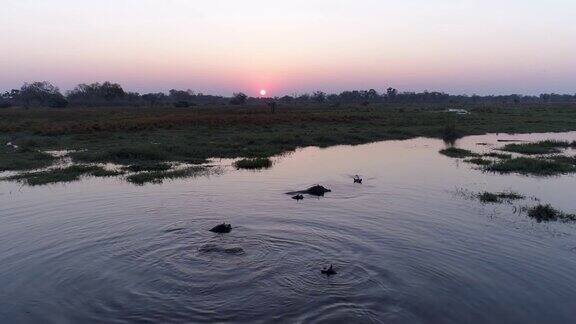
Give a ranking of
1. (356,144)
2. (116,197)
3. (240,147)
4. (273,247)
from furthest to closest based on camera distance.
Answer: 1. (356,144)
2. (240,147)
3. (116,197)
4. (273,247)

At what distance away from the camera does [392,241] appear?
47.1 ft

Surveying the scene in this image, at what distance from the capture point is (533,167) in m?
25.7

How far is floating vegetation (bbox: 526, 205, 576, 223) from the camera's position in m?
16.3

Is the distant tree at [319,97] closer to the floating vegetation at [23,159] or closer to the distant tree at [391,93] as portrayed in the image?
the distant tree at [391,93]

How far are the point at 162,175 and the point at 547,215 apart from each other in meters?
16.7

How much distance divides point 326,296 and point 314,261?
7.50ft

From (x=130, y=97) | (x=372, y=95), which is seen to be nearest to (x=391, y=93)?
(x=372, y=95)

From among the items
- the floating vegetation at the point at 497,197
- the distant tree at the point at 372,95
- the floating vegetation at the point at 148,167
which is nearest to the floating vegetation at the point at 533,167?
the floating vegetation at the point at 497,197

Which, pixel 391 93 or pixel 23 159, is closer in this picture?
pixel 23 159

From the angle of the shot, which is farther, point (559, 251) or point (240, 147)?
point (240, 147)

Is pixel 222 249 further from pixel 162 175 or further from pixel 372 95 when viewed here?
pixel 372 95

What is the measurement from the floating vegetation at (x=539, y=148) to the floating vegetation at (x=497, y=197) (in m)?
14.1

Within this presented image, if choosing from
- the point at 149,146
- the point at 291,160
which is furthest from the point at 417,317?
the point at 149,146

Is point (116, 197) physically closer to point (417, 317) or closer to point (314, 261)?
point (314, 261)
